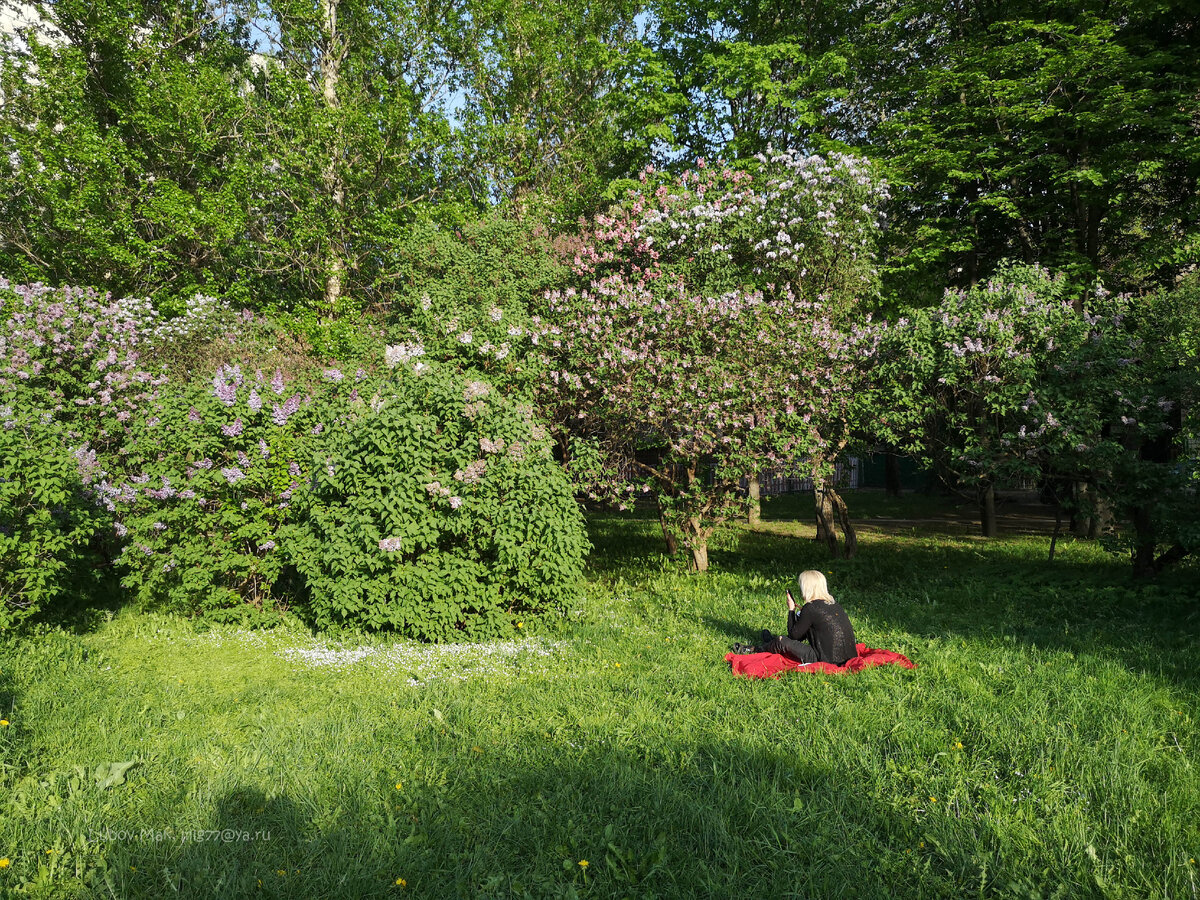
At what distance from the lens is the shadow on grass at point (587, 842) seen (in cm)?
Answer: 291

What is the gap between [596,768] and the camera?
151 inches

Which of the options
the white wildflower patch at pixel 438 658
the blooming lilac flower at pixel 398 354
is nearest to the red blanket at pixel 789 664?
the white wildflower patch at pixel 438 658

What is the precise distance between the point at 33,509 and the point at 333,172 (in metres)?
12.5

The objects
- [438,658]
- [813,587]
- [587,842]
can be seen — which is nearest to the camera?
[587,842]

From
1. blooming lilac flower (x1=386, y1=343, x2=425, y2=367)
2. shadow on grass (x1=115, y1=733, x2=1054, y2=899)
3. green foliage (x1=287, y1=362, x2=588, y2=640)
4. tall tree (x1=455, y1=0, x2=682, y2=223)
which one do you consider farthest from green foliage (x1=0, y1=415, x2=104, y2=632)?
tall tree (x1=455, y1=0, x2=682, y2=223)

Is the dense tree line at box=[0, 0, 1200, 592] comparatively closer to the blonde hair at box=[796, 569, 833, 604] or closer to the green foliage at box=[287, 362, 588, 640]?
the green foliage at box=[287, 362, 588, 640]

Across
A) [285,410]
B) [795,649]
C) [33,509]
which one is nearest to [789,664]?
[795,649]

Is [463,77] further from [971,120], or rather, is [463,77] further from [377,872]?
[377,872]

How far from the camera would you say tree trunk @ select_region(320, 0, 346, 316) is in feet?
54.4

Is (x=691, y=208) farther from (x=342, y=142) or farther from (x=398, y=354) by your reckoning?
(x=342, y=142)

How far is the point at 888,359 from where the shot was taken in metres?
9.30

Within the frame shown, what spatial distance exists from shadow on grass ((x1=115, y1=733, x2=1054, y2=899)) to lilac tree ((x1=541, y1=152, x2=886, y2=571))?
17.9 ft

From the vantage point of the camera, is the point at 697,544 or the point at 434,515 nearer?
the point at 434,515

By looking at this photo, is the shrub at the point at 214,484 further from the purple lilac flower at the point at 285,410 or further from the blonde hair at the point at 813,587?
the blonde hair at the point at 813,587
